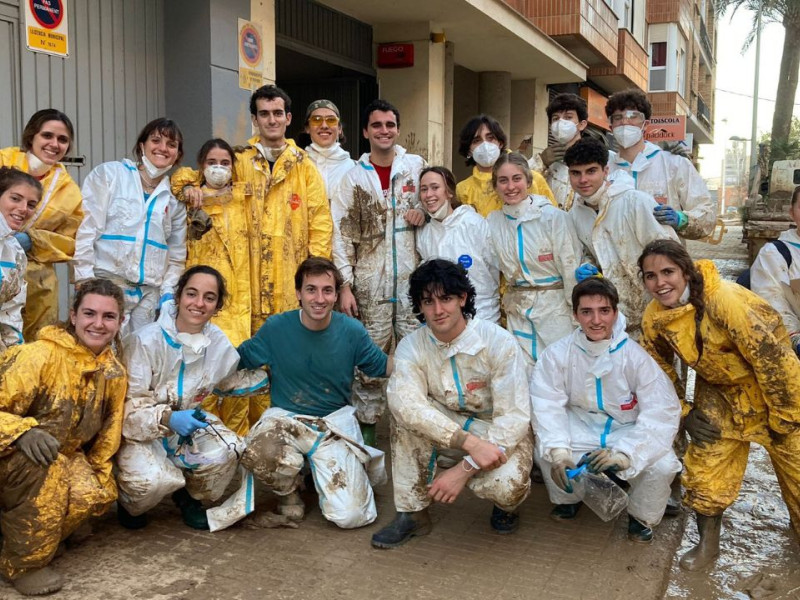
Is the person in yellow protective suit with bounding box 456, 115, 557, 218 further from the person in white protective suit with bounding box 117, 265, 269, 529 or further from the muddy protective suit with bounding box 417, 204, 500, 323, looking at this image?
the person in white protective suit with bounding box 117, 265, 269, 529

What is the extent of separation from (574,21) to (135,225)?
457 inches

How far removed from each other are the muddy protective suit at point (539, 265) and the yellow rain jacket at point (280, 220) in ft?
3.54

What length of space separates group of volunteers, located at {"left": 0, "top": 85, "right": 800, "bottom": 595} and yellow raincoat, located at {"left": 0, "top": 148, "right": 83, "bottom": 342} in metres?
0.01

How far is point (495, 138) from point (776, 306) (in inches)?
75.3

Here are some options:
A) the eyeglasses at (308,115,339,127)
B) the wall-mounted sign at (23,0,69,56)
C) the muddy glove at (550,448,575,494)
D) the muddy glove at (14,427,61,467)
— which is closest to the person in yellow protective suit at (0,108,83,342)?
the muddy glove at (14,427,61,467)

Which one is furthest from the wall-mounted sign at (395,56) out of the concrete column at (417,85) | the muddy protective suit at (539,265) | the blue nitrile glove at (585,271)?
the blue nitrile glove at (585,271)

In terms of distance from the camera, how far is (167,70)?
639 cm

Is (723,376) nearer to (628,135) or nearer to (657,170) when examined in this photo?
(657,170)

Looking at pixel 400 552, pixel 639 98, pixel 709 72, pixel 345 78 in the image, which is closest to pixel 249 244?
pixel 400 552

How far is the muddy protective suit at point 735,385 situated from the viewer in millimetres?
3280

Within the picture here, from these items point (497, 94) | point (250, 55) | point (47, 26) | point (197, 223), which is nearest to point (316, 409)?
point (197, 223)

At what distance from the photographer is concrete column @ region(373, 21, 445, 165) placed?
32.2ft

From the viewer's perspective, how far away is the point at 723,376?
3463 mm

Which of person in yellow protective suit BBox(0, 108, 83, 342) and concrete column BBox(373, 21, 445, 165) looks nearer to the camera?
person in yellow protective suit BBox(0, 108, 83, 342)
